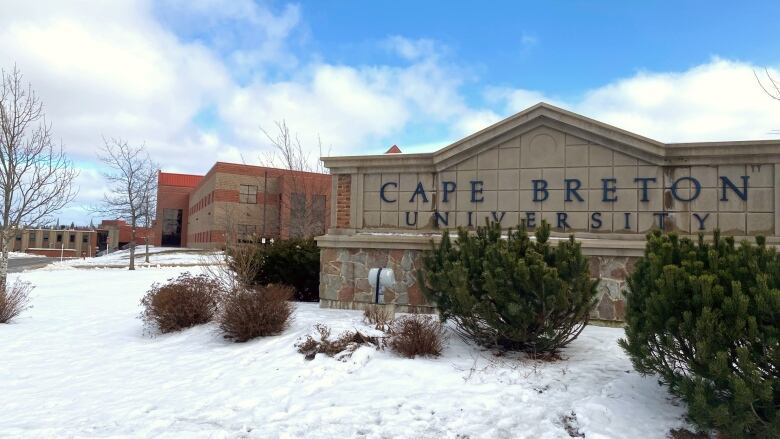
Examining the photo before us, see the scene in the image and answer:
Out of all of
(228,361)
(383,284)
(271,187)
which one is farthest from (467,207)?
(271,187)

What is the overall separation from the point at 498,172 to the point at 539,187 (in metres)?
0.78

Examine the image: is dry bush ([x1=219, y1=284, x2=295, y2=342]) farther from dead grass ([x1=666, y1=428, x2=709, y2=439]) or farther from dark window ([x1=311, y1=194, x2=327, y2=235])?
dark window ([x1=311, y1=194, x2=327, y2=235])

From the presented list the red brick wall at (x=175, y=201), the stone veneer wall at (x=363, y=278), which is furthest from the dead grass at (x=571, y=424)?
the red brick wall at (x=175, y=201)

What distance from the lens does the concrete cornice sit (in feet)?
27.9

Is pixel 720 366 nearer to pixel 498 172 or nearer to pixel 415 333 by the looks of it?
pixel 415 333

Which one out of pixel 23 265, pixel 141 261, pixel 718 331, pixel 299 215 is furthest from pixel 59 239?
pixel 718 331

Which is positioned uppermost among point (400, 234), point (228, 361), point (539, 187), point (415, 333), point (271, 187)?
point (271, 187)

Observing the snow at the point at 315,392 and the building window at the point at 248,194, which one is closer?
the snow at the point at 315,392

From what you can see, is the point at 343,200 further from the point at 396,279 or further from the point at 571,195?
the point at 571,195

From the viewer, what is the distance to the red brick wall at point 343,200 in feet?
34.9

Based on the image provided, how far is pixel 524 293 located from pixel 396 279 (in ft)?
12.3

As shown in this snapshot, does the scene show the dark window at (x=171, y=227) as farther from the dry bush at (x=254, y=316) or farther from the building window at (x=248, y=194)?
the dry bush at (x=254, y=316)

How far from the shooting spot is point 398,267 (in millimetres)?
9820

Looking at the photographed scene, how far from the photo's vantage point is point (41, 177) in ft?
49.3
